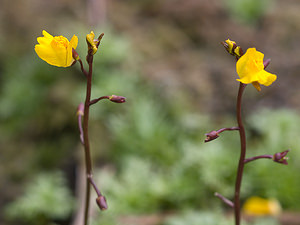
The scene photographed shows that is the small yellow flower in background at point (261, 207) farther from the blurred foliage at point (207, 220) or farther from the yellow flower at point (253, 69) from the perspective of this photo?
the yellow flower at point (253, 69)

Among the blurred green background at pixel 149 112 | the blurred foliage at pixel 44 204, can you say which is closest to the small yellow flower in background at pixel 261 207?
the blurred green background at pixel 149 112

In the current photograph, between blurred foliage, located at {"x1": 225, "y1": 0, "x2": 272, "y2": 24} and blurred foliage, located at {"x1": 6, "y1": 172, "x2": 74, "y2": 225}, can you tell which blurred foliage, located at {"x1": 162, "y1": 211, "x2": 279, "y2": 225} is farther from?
blurred foliage, located at {"x1": 225, "y1": 0, "x2": 272, "y2": 24}

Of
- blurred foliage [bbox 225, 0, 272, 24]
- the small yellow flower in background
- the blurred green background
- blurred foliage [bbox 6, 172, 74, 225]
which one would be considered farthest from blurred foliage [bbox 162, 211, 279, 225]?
blurred foliage [bbox 225, 0, 272, 24]

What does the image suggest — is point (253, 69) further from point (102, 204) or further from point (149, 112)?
point (149, 112)

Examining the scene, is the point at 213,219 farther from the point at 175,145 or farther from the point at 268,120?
the point at 268,120

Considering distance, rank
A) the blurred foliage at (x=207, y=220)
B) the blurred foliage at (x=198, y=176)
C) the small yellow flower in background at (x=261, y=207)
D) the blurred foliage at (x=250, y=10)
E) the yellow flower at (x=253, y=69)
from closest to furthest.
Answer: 1. the yellow flower at (x=253, y=69)
2. the blurred foliage at (x=207, y=220)
3. the small yellow flower in background at (x=261, y=207)
4. the blurred foliage at (x=198, y=176)
5. the blurred foliage at (x=250, y=10)

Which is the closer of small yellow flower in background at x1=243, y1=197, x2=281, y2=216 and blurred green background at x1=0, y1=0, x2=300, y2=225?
small yellow flower in background at x1=243, y1=197, x2=281, y2=216
